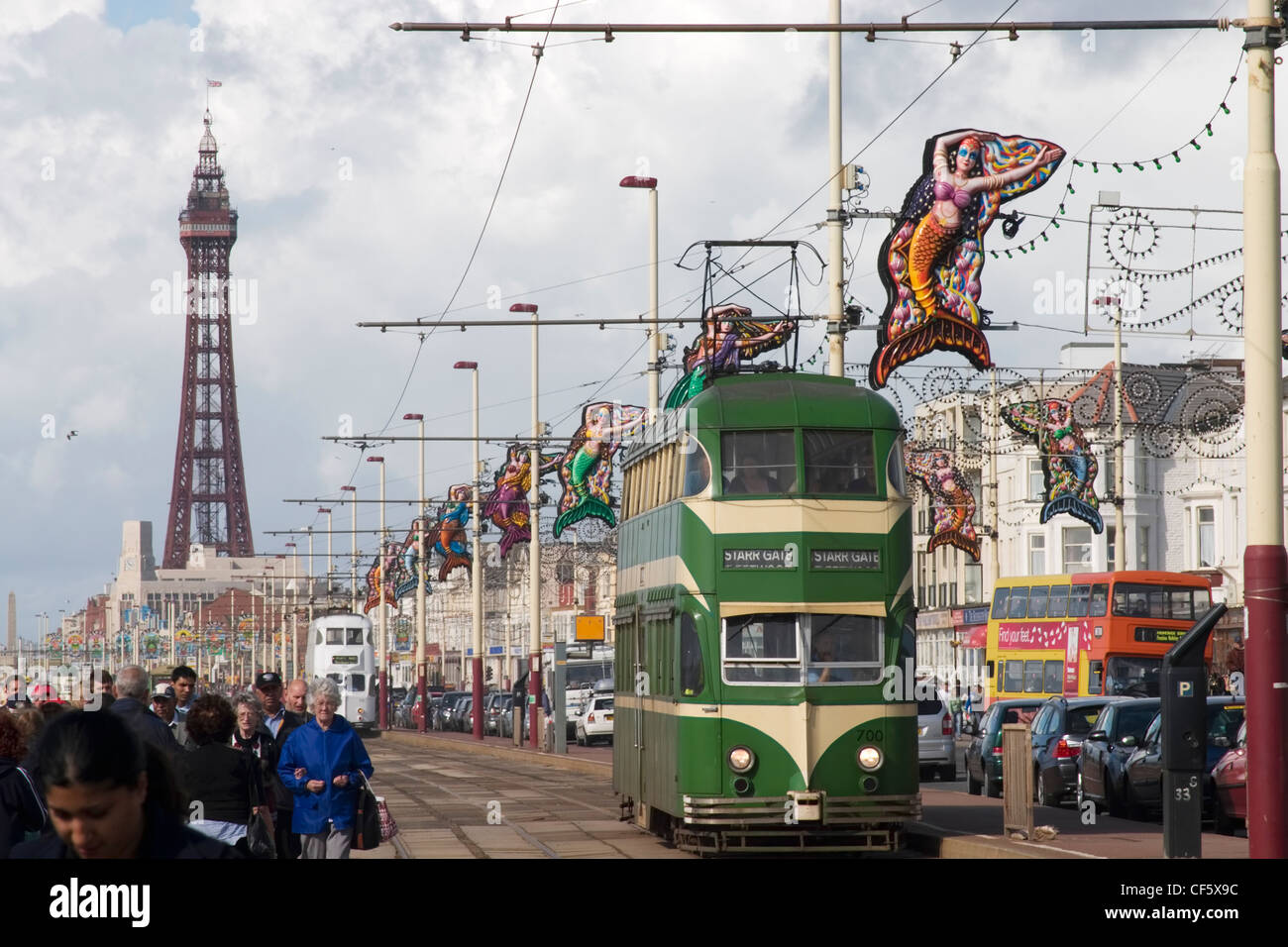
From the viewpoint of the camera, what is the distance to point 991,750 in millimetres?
29672

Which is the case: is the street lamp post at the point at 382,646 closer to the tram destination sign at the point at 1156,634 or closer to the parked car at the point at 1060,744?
the tram destination sign at the point at 1156,634

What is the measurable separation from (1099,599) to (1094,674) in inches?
58.9

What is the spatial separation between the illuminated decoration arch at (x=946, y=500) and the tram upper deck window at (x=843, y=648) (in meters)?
29.3

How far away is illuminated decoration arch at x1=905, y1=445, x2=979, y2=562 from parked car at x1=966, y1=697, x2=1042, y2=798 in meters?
16.0

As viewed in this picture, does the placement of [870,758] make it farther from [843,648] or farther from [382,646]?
[382,646]

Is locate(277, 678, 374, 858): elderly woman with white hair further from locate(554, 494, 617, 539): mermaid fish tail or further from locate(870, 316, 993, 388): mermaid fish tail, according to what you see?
locate(554, 494, 617, 539): mermaid fish tail

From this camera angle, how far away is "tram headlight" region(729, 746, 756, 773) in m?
18.5

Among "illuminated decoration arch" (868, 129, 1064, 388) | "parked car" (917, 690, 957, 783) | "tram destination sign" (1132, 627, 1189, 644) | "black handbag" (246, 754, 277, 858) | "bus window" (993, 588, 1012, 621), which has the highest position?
"illuminated decoration arch" (868, 129, 1064, 388)

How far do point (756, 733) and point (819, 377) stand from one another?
3.45 meters

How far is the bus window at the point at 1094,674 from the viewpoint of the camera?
42.0 metres

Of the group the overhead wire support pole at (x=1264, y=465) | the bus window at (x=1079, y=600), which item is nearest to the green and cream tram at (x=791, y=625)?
the overhead wire support pole at (x=1264, y=465)

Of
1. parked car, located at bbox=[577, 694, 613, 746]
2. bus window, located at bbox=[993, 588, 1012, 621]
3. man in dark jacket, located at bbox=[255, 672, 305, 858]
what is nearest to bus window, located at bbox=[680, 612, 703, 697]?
man in dark jacket, located at bbox=[255, 672, 305, 858]
